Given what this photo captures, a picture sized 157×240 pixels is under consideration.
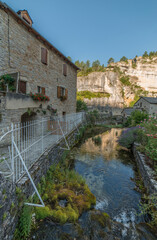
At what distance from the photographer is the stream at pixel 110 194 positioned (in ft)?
10.7

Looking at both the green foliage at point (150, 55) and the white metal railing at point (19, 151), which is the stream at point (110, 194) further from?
the green foliage at point (150, 55)

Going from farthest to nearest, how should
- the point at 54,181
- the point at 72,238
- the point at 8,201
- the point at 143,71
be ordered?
1. the point at 143,71
2. the point at 54,181
3. the point at 72,238
4. the point at 8,201

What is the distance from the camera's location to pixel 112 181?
594 centimetres

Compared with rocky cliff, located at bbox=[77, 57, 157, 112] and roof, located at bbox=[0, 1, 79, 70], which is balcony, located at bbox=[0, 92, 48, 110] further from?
rocky cliff, located at bbox=[77, 57, 157, 112]

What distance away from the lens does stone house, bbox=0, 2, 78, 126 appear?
21.6 ft

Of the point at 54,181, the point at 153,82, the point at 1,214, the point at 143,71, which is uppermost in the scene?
the point at 143,71

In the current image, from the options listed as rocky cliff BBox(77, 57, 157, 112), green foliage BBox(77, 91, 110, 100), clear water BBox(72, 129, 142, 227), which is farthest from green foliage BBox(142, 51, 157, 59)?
clear water BBox(72, 129, 142, 227)

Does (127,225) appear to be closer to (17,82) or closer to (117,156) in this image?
(117,156)

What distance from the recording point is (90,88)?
43.3 m

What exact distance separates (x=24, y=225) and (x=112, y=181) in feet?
14.2

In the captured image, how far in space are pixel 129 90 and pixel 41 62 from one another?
4267cm

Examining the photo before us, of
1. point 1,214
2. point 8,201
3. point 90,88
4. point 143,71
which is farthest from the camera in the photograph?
point 143,71

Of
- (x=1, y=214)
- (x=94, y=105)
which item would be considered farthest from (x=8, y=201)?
(x=94, y=105)

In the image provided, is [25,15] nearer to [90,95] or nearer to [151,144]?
[151,144]
